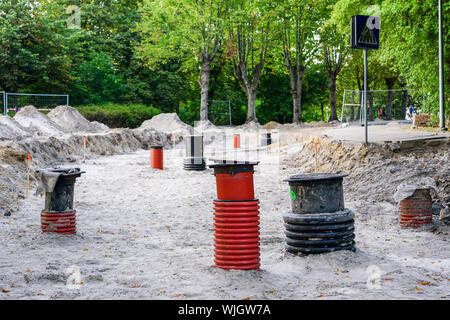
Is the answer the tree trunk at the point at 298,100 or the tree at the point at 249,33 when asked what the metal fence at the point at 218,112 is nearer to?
the tree at the point at 249,33

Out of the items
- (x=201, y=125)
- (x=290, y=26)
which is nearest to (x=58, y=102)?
(x=201, y=125)

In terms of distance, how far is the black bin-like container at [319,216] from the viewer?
737cm

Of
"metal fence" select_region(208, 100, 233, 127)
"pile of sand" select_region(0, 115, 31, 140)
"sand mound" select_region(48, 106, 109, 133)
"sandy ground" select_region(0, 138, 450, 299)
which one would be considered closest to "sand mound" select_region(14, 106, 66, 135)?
"sand mound" select_region(48, 106, 109, 133)

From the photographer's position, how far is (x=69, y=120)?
31.1 meters

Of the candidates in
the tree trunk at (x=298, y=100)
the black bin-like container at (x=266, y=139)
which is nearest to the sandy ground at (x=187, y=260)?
the black bin-like container at (x=266, y=139)

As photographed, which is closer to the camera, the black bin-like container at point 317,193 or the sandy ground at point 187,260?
the sandy ground at point 187,260

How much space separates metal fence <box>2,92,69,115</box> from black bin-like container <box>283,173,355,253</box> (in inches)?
983

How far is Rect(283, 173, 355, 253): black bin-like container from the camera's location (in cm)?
737

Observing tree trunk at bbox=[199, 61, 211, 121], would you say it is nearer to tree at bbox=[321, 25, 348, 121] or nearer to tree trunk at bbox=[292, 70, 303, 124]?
tree trunk at bbox=[292, 70, 303, 124]

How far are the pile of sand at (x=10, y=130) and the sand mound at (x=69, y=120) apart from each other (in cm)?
651

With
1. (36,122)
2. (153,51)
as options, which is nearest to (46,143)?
(36,122)

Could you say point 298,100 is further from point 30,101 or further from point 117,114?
point 30,101

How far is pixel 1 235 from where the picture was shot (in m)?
9.07

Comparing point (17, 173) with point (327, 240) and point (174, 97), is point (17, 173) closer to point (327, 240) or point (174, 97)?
point (327, 240)
